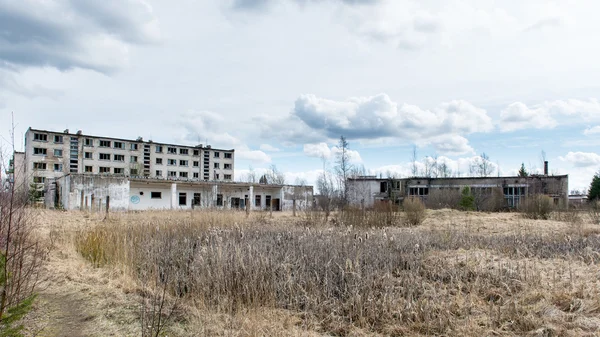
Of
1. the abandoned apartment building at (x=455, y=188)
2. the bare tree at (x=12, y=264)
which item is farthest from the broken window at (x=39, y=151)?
the bare tree at (x=12, y=264)

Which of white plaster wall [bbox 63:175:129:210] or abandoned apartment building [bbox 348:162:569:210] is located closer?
white plaster wall [bbox 63:175:129:210]

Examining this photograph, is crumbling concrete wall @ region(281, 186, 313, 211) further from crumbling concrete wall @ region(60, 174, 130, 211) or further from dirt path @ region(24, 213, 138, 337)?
dirt path @ region(24, 213, 138, 337)

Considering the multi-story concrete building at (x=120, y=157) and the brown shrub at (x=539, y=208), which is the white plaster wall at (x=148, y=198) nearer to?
the multi-story concrete building at (x=120, y=157)

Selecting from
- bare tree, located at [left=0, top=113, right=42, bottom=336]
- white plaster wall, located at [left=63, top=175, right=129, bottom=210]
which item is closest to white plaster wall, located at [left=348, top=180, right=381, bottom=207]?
white plaster wall, located at [left=63, top=175, right=129, bottom=210]

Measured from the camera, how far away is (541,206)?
2088 cm

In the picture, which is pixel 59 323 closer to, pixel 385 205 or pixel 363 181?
pixel 385 205

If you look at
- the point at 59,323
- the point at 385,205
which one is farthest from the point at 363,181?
the point at 59,323

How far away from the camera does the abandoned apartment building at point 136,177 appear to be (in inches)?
1278

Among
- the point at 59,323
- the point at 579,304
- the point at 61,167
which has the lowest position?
the point at 59,323

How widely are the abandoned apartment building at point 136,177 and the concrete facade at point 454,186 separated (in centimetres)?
695

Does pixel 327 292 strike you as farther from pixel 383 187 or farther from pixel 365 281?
pixel 383 187

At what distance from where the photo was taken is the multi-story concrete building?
49562mm

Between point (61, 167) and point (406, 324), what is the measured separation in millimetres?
56236

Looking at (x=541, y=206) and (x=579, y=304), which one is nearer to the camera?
(x=579, y=304)
